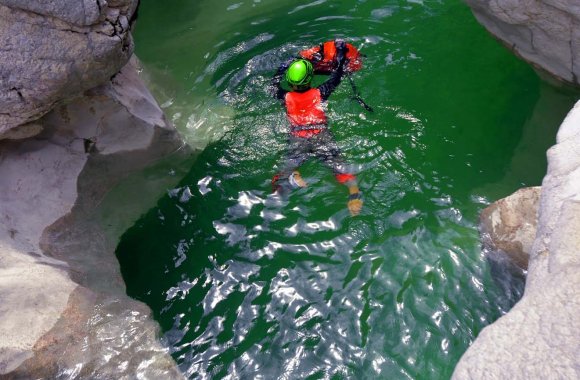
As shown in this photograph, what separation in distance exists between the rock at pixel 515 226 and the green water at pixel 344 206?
0.15m

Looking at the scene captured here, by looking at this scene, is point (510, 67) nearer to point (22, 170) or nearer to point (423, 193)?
point (423, 193)

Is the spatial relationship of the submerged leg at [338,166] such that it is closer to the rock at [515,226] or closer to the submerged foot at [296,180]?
the submerged foot at [296,180]

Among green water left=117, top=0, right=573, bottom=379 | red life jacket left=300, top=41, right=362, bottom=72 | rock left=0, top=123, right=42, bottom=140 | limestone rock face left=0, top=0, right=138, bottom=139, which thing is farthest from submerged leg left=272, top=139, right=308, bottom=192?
rock left=0, top=123, right=42, bottom=140

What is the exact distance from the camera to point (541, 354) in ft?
7.99

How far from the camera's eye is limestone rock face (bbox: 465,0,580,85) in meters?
5.27

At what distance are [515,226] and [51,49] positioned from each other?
3837 mm

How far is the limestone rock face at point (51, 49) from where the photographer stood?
4.08 m

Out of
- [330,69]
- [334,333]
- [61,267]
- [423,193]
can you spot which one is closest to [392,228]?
[423,193]

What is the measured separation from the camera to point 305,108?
5629 millimetres

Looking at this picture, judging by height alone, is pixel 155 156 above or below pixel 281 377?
above

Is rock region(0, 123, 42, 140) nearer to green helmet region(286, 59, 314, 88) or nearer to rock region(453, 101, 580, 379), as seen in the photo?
green helmet region(286, 59, 314, 88)

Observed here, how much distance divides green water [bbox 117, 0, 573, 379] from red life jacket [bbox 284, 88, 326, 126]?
290 mm

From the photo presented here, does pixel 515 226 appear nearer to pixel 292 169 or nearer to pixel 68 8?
pixel 292 169

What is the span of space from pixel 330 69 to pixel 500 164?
212cm
